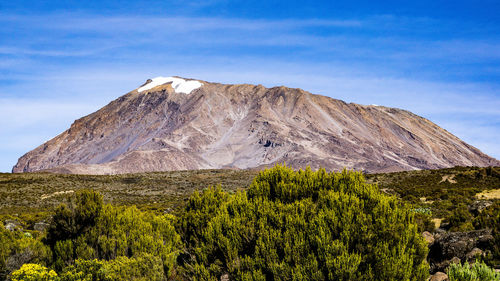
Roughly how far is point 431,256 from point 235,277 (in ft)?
21.2

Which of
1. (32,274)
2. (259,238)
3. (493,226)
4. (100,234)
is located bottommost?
(32,274)

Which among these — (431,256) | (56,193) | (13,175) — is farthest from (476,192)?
(13,175)

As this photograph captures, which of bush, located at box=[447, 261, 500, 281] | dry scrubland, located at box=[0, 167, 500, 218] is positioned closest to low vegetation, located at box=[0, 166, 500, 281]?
bush, located at box=[447, 261, 500, 281]

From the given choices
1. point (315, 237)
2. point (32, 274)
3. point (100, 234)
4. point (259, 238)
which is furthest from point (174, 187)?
point (315, 237)

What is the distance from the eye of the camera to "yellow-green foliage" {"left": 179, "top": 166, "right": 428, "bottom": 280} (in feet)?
30.9

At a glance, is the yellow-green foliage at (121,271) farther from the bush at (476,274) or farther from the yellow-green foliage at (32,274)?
the bush at (476,274)

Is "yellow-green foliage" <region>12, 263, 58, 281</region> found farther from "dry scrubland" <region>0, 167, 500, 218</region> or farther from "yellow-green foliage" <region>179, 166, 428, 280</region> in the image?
"dry scrubland" <region>0, 167, 500, 218</region>

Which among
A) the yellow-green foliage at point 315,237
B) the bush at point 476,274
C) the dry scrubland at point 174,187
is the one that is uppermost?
the yellow-green foliage at point 315,237

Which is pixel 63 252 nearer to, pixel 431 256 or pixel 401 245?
pixel 401 245

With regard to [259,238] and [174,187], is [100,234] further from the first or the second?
[174,187]

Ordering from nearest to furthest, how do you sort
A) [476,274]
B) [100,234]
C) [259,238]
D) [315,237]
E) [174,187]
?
[476,274] → [315,237] → [259,238] → [100,234] → [174,187]

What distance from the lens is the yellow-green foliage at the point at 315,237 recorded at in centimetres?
941

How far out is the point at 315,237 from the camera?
9.84m

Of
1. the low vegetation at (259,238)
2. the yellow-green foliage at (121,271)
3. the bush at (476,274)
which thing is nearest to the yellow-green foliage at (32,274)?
the low vegetation at (259,238)
